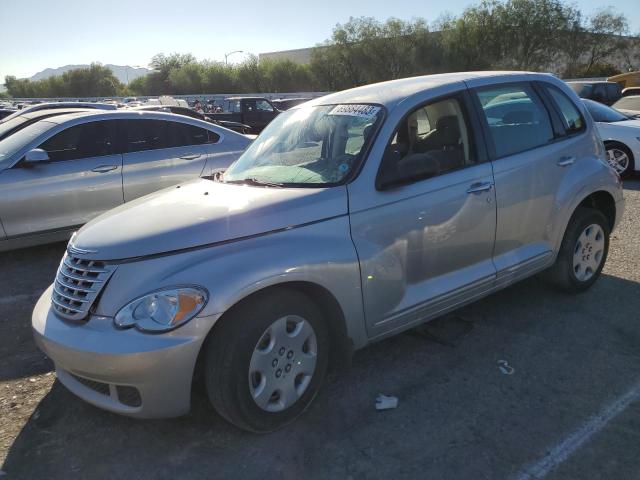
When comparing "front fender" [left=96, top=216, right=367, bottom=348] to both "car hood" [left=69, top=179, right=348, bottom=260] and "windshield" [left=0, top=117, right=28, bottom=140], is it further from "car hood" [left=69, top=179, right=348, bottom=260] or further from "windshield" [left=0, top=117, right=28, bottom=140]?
Answer: "windshield" [left=0, top=117, right=28, bottom=140]

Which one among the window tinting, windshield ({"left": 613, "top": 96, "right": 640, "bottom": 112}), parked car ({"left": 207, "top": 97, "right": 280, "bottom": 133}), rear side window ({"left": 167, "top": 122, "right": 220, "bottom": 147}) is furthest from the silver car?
the window tinting

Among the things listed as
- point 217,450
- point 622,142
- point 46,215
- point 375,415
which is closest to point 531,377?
point 375,415

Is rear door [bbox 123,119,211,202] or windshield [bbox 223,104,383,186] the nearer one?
windshield [bbox 223,104,383,186]

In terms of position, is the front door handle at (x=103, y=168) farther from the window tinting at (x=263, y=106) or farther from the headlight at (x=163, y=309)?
the window tinting at (x=263, y=106)

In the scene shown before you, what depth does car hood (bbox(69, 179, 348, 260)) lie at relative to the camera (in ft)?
9.36

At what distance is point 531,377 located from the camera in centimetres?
348

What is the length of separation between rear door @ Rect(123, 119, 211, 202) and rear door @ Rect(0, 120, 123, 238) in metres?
0.15

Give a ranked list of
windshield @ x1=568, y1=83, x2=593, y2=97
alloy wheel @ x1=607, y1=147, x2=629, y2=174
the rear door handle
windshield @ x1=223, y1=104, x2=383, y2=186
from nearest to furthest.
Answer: windshield @ x1=223, y1=104, x2=383, y2=186, the rear door handle, alloy wheel @ x1=607, y1=147, x2=629, y2=174, windshield @ x1=568, y1=83, x2=593, y2=97

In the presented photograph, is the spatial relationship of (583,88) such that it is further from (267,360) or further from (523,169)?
(267,360)

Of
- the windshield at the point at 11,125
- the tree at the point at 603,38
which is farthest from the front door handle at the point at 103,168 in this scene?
the tree at the point at 603,38

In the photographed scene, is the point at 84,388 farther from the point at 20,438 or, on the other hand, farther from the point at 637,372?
the point at 637,372

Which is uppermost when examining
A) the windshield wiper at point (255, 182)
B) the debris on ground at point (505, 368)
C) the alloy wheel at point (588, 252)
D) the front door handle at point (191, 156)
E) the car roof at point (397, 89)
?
the car roof at point (397, 89)

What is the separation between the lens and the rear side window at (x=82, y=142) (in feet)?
20.5

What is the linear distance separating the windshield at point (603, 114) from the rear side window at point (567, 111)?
647 cm
